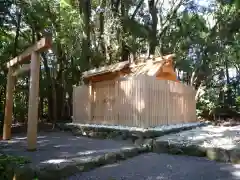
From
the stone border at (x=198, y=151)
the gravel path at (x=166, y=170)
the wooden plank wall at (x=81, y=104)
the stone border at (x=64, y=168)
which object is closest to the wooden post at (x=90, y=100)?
the wooden plank wall at (x=81, y=104)

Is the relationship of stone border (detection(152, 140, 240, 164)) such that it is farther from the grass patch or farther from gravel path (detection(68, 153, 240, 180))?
the grass patch

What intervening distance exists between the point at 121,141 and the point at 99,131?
1319mm

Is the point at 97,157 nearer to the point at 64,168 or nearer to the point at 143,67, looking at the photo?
the point at 64,168

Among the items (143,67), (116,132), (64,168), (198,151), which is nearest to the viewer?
(64,168)

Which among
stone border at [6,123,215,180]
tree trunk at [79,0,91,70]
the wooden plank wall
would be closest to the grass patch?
stone border at [6,123,215,180]

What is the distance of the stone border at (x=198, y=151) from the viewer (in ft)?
15.7

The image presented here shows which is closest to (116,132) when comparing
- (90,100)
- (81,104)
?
(90,100)

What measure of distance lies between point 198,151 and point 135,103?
3.02m

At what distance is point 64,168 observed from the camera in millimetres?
4242

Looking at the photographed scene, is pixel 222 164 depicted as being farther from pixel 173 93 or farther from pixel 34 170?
pixel 173 93

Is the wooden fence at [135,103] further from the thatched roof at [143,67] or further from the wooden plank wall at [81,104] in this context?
the thatched roof at [143,67]

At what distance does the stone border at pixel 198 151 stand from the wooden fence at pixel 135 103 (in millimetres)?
1678

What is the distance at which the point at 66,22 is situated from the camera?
13195 millimetres

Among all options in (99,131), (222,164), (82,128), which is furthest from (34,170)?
(82,128)
